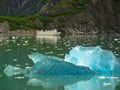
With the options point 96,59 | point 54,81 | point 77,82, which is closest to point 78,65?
point 96,59

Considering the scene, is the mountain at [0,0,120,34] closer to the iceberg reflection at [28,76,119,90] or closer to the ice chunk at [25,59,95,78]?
the ice chunk at [25,59,95,78]

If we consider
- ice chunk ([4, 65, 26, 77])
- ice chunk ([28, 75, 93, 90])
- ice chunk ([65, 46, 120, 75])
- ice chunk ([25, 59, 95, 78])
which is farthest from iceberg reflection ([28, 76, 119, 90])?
ice chunk ([4, 65, 26, 77])

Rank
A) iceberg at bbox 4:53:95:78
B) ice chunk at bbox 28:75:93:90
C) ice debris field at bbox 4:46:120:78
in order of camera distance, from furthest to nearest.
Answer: ice debris field at bbox 4:46:120:78 < iceberg at bbox 4:53:95:78 < ice chunk at bbox 28:75:93:90

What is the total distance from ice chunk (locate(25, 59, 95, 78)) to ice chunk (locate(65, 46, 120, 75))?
40 centimetres

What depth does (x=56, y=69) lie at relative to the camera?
15391 mm

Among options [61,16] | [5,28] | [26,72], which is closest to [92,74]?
[26,72]

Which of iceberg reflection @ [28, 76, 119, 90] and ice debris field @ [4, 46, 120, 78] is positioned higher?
ice debris field @ [4, 46, 120, 78]

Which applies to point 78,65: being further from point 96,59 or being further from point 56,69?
point 56,69

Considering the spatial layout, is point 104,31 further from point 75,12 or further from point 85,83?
point 85,83

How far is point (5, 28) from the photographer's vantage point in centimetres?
9994

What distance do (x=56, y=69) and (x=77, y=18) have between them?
3983 inches

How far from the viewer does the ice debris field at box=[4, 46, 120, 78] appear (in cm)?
1520

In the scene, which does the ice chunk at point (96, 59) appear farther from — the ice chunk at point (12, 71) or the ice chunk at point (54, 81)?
the ice chunk at point (12, 71)

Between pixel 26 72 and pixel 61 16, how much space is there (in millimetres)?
97518
